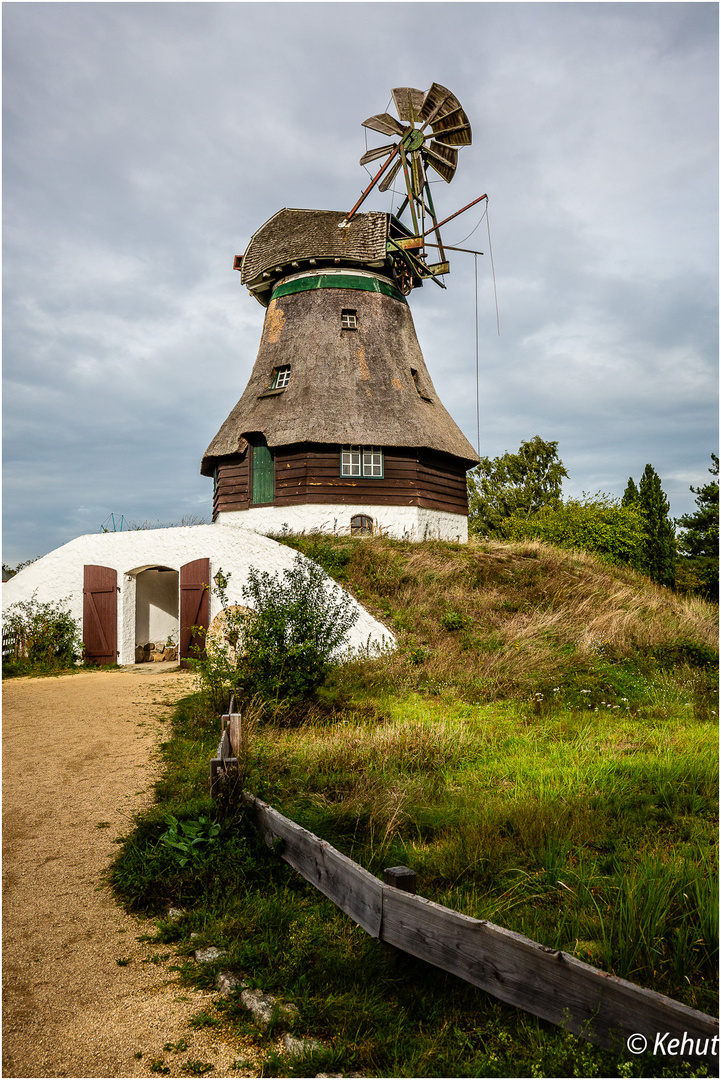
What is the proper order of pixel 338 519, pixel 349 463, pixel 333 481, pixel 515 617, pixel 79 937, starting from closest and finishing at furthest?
pixel 79 937, pixel 515 617, pixel 338 519, pixel 333 481, pixel 349 463

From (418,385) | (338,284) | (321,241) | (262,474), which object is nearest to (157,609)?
(262,474)

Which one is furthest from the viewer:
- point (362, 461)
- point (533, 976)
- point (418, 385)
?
point (418, 385)

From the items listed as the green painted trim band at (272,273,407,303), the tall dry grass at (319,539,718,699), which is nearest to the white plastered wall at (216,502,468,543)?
the tall dry grass at (319,539,718,699)

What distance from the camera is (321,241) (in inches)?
841

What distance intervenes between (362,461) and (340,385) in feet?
8.37

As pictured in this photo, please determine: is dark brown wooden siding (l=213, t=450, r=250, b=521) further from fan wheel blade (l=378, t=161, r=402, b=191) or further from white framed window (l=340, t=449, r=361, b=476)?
fan wheel blade (l=378, t=161, r=402, b=191)

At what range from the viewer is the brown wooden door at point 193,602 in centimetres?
1467

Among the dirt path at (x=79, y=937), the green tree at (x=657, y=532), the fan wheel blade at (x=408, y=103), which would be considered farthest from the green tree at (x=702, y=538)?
the dirt path at (x=79, y=937)

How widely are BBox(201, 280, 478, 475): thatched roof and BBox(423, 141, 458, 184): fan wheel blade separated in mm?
4234

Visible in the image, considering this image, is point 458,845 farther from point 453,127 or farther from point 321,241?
point 453,127

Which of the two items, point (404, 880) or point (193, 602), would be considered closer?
point (404, 880)

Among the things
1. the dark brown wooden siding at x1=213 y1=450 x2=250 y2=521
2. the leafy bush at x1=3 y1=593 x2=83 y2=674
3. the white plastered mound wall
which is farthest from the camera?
the dark brown wooden siding at x1=213 y1=450 x2=250 y2=521

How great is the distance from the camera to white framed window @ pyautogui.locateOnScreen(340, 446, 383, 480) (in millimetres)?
19531

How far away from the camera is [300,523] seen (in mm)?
19203
